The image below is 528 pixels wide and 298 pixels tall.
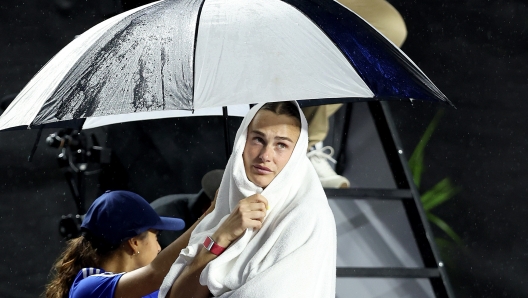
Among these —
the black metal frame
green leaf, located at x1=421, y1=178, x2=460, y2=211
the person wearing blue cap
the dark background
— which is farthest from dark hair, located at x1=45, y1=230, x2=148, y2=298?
green leaf, located at x1=421, y1=178, x2=460, y2=211

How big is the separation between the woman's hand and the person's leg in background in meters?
2.16

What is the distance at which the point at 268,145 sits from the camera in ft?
6.72

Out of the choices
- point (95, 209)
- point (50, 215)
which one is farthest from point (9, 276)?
point (95, 209)

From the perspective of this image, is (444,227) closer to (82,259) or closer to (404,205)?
(404,205)

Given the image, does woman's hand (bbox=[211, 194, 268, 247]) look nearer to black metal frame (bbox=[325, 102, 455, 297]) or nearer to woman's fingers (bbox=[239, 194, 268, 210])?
woman's fingers (bbox=[239, 194, 268, 210])

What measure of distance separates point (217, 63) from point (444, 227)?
3.78 metres

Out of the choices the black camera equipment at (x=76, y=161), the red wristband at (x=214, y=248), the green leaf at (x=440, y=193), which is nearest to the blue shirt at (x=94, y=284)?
the red wristband at (x=214, y=248)

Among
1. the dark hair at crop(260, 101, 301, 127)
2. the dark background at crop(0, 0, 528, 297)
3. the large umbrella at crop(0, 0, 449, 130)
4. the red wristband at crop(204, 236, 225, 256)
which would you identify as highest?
the large umbrella at crop(0, 0, 449, 130)

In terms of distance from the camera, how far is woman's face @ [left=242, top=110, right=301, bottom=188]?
202 cm

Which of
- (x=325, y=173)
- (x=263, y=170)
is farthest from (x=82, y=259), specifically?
(x=325, y=173)

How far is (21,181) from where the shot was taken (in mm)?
4637

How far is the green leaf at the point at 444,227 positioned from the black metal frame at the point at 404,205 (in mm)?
1366

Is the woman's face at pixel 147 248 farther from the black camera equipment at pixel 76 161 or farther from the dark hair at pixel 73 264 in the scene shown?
the black camera equipment at pixel 76 161

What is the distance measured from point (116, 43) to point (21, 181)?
8.80ft
